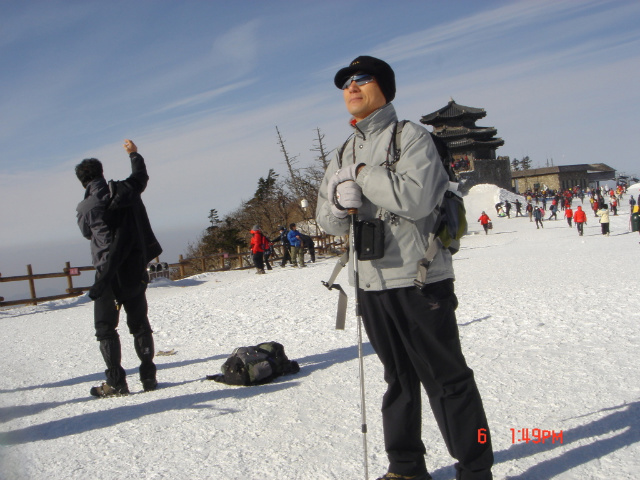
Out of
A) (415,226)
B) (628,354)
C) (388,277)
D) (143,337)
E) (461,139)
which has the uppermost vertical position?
(461,139)

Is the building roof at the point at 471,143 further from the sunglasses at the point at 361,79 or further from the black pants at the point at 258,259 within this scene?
the sunglasses at the point at 361,79

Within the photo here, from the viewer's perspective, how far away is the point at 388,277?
251 cm

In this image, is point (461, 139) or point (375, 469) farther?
point (461, 139)

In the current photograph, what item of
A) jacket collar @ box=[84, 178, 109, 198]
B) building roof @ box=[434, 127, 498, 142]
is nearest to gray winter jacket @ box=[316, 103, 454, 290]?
jacket collar @ box=[84, 178, 109, 198]

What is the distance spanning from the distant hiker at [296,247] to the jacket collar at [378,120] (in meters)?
18.9

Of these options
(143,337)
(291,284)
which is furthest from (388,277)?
(291,284)

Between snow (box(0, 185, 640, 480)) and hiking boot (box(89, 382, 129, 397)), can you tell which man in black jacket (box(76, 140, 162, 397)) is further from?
snow (box(0, 185, 640, 480))

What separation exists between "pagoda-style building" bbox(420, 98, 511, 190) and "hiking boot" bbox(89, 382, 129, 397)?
239ft

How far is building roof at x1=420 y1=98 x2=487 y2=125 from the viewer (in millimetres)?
79438

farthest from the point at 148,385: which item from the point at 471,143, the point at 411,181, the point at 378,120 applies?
the point at 471,143

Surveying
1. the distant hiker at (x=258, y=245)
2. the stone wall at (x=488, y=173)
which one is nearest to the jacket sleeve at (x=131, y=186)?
the distant hiker at (x=258, y=245)

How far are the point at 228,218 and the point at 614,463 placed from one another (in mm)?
43316

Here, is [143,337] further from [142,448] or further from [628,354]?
[628,354]

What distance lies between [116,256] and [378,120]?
2.77 meters
